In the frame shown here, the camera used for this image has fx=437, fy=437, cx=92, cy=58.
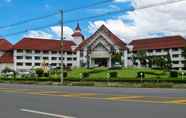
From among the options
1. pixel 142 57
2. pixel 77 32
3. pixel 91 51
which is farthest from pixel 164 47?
pixel 77 32

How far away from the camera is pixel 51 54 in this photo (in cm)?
14062

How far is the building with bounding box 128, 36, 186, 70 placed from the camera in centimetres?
12600

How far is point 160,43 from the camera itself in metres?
135

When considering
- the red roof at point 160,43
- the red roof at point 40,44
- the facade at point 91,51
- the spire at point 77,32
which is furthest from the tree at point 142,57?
the spire at point 77,32

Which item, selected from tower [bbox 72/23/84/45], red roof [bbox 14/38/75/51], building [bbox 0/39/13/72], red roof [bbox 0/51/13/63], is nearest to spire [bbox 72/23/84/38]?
tower [bbox 72/23/84/45]

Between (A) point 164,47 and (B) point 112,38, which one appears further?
(B) point 112,38

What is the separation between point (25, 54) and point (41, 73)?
61936 millimetres

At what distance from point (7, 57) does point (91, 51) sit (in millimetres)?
26607

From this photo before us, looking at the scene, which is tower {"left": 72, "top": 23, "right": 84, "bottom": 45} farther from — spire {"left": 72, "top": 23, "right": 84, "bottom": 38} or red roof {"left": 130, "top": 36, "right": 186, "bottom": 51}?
red roof {"left": 130, "top": 36, "right": 186, "bottom": 51}

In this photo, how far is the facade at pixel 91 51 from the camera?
129500 millimetres

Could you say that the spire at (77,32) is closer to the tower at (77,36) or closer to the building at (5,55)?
the tower at (77,36)

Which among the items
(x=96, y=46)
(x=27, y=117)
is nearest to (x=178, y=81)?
(x=27, y=117)

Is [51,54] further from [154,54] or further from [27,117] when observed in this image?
[27,117]

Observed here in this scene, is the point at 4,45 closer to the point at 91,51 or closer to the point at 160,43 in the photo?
the point at 91,51
